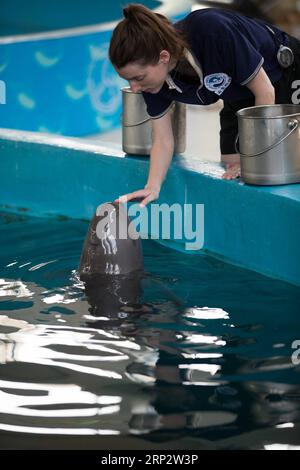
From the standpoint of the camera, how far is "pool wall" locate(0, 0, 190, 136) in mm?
7309

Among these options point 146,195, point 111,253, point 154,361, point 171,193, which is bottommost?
point 154,361

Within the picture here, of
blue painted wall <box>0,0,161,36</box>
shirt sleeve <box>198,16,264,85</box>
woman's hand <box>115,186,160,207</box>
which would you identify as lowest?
woman's hand <box>115,186,160,207</box>

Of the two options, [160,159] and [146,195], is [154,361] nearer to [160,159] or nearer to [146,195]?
[146,195]

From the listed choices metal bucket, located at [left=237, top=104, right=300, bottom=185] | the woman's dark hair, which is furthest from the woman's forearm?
the woman's dark hair

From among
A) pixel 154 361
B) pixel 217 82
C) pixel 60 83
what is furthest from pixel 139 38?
pixel 60 83

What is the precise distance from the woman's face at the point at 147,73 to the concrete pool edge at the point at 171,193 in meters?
0.72

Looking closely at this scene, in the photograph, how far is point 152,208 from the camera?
488cm

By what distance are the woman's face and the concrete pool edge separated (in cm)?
72

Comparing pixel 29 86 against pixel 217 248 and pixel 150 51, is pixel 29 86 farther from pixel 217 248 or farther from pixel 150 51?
pixel 150 51

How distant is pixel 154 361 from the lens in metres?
3.23

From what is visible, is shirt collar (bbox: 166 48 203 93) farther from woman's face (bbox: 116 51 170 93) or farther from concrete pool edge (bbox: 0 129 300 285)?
concrete pool edge (bbox: 0 129 300 285)

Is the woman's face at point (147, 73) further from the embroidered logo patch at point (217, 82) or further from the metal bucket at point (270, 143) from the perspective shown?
the metal bucket at point (270, 143)

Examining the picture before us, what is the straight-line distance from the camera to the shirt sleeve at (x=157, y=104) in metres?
4.29

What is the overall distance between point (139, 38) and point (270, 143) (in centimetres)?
81
